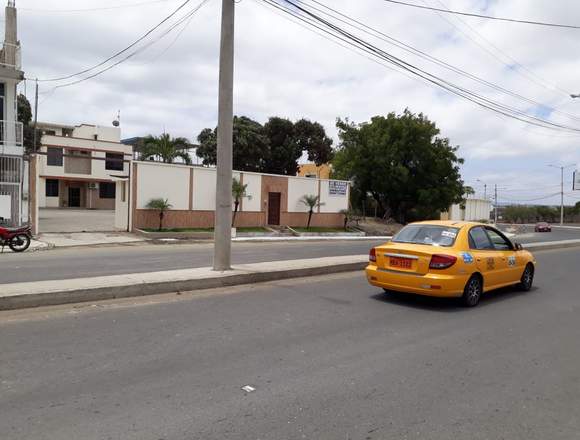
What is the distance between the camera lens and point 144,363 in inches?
197

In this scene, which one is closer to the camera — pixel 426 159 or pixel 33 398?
pixel 33 398

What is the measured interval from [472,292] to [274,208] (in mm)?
23049

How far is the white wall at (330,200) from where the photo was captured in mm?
33709

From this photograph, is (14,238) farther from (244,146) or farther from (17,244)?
(244,146)

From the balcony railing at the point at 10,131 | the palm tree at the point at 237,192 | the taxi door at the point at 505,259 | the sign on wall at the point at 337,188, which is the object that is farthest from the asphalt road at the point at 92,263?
the sign on wall at the point at 337,188

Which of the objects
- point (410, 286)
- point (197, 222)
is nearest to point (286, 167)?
point (197, 222)

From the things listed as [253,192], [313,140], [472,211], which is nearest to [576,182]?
[472,211]

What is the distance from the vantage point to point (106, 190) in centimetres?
5222

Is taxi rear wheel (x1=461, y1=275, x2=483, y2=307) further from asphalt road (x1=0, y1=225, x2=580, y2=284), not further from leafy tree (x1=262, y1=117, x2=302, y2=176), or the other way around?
leafy tree (x1=262, y1=117, x2=302, y2=176)

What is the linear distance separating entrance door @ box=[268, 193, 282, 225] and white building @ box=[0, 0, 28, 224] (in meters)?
13.8

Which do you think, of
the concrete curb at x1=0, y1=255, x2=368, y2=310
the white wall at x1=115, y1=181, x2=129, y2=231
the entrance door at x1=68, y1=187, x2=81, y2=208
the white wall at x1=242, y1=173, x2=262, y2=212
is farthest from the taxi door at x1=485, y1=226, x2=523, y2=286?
the entrance door at x1=68, y1=187, x2=81, y2=208

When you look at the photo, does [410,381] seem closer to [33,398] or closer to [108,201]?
[33,398]

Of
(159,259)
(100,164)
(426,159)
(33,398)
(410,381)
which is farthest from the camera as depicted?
(100,164)

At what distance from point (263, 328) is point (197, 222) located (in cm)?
2086
